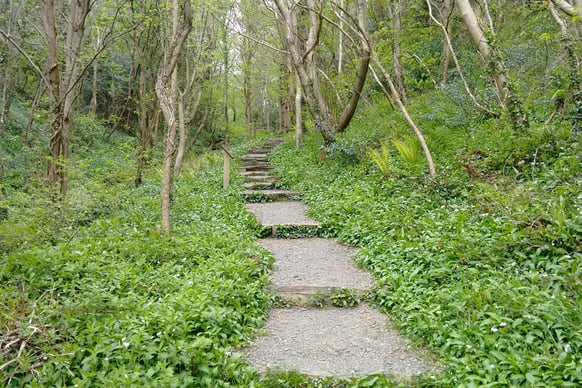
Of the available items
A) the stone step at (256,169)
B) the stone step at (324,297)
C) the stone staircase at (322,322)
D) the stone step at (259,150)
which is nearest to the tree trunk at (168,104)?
the stone staircase at (322,322)

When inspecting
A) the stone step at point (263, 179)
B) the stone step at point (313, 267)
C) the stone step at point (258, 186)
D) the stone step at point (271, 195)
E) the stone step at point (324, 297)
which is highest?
the stone step at point (263, 179)

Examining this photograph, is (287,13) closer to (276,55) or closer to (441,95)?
(441,95)

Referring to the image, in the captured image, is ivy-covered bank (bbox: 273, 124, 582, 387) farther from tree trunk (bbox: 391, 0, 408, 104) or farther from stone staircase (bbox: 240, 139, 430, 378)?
tree trunk (bbox: 391, 0, 408, 104)

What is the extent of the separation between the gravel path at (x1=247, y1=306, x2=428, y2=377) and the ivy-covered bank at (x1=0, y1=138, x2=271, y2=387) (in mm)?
228

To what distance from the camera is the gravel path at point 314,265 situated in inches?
193

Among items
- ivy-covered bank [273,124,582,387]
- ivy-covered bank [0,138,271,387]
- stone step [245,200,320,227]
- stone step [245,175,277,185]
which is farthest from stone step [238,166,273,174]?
ivy-covered bank [0,138,271,387]

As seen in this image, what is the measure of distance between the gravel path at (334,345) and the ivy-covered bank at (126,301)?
0.23 m

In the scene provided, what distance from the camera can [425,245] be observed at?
482 cm

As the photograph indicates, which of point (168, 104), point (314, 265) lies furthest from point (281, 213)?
point (168, 104)

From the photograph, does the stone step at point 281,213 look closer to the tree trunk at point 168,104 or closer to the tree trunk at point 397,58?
the tree trunk at point 168,104

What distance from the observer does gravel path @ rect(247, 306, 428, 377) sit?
3.29 metres

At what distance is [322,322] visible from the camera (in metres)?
4.14

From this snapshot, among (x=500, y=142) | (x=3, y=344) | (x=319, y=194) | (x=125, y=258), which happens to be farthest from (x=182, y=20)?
(x=500, y=142)

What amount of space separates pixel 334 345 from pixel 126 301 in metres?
1.93
